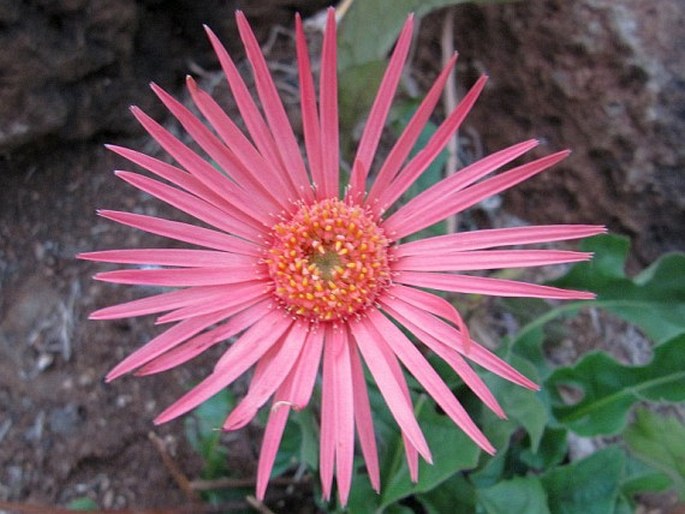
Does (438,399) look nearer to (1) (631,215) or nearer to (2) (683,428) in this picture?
(2) (683,428)

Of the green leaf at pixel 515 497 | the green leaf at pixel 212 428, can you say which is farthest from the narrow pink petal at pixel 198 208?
the green leaf at pixel 515 497

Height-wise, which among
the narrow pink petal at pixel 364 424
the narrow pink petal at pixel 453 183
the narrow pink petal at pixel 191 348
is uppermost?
the narrow pink petal at pixel 453 183

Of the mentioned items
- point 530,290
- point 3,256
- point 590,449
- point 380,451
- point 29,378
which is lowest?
point 590,449

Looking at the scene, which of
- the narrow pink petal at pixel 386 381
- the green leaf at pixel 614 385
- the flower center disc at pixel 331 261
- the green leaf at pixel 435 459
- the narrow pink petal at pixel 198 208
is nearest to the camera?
the narrow pink petal at pixel 386 381

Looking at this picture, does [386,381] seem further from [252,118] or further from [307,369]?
[252,118]

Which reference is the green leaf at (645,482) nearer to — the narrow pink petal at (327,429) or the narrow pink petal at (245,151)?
the narrow pink petal at (327,429)

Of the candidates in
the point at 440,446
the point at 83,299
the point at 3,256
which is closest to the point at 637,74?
the point at 440,446

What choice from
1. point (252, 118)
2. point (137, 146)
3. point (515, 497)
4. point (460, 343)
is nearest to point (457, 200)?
point (460, 343)

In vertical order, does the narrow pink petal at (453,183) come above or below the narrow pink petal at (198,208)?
below
